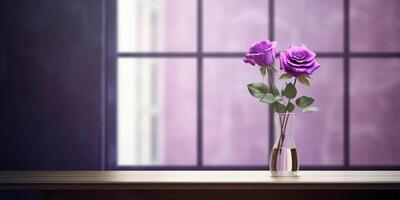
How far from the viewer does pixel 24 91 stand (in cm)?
285

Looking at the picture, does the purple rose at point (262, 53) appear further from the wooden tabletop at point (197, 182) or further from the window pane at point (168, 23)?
the window pane at point (168, 23)

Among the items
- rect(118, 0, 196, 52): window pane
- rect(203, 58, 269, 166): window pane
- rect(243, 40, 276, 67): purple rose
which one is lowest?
rect(203, 58, 269, 166): window pane

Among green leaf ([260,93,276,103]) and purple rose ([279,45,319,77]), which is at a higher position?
purple rose ([279,45,319,77])

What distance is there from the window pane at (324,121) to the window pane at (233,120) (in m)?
0.80

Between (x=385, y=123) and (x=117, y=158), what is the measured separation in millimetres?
1270

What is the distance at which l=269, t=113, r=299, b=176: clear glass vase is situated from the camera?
1983 millimetres

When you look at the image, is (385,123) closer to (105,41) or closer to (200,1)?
(200,1)

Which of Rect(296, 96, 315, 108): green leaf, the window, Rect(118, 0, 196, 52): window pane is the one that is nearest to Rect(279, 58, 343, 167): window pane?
the window

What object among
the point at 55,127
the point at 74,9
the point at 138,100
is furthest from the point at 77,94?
the point at 138,100

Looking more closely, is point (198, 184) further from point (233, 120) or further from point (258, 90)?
point (233, 120)

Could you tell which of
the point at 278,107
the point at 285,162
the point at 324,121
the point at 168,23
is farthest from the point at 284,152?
the point at 168,23

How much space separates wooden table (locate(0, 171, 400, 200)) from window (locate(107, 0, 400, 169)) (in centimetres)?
94

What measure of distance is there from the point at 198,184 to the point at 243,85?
7100 mm

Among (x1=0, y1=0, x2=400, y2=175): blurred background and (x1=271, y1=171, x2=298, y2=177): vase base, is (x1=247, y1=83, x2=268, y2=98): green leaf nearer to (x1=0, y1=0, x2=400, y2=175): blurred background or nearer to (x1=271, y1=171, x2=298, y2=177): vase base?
(x1=271, y1=171, x2=298, y2=177): vase base
